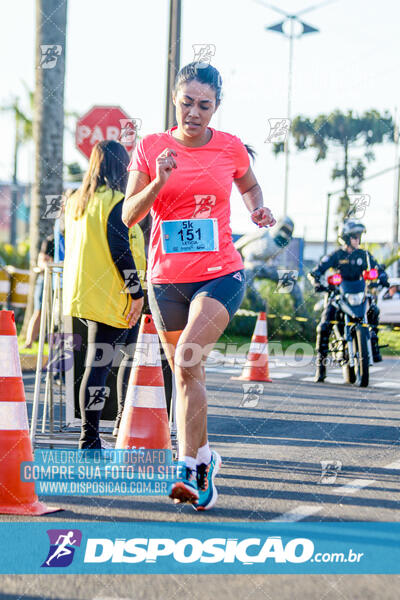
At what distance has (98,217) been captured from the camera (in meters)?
5.30

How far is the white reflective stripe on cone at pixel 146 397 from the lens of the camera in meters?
5.03

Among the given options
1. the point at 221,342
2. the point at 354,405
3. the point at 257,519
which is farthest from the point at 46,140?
the point at 257,519

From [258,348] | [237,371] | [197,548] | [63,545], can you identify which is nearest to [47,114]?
[237,371]

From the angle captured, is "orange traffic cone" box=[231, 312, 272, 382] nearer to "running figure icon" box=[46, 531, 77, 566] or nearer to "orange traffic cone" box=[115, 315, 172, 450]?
"orange traffic cone" box=[115, 315, 172, 450]

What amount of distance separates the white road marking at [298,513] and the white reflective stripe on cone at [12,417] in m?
1.26

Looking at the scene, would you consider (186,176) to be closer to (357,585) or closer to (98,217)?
(98,217)

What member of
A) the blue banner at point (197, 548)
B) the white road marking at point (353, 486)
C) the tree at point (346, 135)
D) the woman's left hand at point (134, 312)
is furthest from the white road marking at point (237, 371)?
the tree at point (346, 135)

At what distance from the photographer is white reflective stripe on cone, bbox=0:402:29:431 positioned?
4293mm
